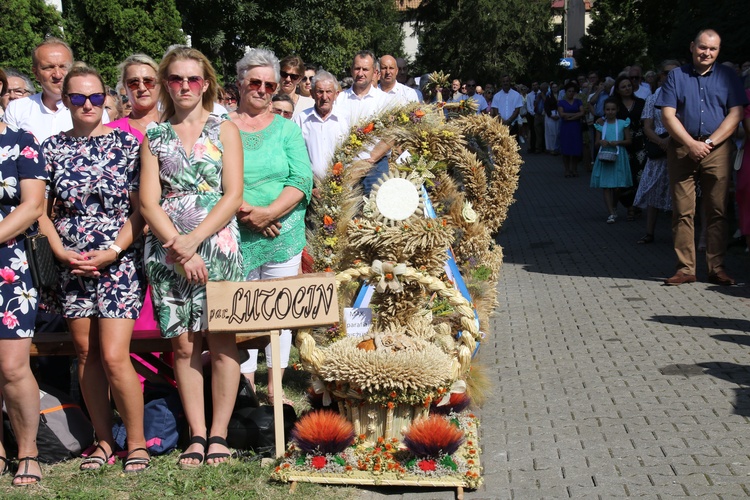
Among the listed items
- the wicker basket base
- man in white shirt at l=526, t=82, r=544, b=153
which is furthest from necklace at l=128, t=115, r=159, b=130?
man in white shirt at l=526, t=82, r=544, b=153

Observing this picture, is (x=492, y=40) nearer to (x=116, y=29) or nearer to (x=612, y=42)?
(x=612, y=42)

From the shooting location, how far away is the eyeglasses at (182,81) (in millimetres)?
4758

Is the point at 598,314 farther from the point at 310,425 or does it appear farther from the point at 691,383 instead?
the point at 310,425

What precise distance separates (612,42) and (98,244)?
3686cm

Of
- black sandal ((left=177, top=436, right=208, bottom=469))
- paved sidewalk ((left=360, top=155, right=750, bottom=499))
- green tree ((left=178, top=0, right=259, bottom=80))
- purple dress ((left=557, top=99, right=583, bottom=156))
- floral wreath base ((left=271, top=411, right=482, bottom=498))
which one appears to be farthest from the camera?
green tree ((left=178, top=0, right=259, bottom=80))

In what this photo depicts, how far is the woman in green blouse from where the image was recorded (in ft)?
17.5

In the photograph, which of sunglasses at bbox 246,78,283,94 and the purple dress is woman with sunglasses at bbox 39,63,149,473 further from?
the purple dress

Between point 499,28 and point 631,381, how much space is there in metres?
47.1

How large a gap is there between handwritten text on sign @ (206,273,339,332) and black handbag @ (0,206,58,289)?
77cm

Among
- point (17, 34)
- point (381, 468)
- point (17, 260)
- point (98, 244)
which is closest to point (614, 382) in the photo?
point (381, 468)

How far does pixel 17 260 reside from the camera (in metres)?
4.63

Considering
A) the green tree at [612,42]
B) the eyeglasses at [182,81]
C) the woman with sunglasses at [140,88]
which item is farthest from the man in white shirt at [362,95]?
the green tree at [612,42]

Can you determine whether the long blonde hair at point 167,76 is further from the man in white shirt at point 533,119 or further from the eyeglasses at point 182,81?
the man in white shirt at point 533,119

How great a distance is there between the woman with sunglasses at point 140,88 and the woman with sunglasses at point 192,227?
994 millimetres
